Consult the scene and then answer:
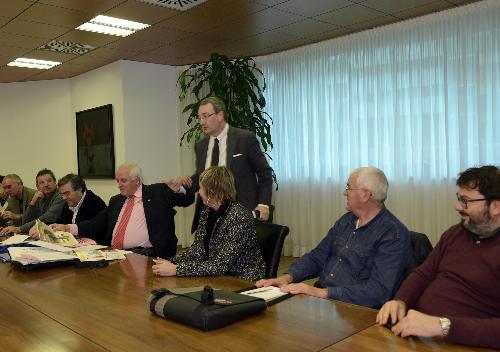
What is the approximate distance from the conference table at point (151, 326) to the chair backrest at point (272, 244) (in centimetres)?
37

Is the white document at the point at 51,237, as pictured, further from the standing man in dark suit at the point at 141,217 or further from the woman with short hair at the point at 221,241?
the woman with short hair at the point at 221,241

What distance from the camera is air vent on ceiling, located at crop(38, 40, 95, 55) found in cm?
542

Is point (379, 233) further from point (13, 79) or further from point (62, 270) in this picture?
point (13, 79)

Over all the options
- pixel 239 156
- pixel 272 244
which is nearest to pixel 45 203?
pixel 239 156

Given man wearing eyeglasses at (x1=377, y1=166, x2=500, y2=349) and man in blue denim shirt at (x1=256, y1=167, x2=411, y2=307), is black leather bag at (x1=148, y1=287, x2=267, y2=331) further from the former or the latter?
man wearing eyeglasses at (x1=377, y1=166, x2=500, y2=349)

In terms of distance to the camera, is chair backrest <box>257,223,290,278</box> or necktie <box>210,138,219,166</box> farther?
necktie <box>210,138,219,166</box>

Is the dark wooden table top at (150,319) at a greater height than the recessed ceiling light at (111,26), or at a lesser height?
lesser

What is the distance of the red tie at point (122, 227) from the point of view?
3.36m

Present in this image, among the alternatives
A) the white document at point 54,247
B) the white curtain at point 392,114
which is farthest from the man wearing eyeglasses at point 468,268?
the white curtain at point 392,114

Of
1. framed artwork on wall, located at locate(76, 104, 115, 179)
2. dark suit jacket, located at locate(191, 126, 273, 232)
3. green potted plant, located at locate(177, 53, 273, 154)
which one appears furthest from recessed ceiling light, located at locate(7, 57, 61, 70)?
dark suit jacket, located at locate(191, 126, 273, 232)

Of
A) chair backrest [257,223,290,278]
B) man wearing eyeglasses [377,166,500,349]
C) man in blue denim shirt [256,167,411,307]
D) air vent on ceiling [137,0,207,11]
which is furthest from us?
air vent on ceiling [137,0,207,11]

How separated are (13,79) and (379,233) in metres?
6.87

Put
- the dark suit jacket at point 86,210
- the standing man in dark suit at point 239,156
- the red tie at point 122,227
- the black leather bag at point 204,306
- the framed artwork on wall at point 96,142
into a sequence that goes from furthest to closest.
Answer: the framed artwork on wall at point 96,142 → the dark suit jacket at point 86,210 → the red tie at point 122,227 → the standing man in dark suit at point 239,156 → the black leather bag at point 204,306

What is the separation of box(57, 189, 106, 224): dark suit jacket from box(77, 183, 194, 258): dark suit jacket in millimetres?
240
